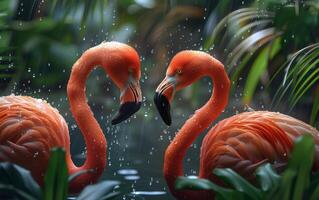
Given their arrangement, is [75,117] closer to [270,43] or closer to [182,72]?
[182,72]

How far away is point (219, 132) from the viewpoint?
97.8 inches

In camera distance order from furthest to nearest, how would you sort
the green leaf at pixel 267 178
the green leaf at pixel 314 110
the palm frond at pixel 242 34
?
the palm frond at pixel 242 34 → the green leaf at pixel 314 110 → the green leaf at pixel 267 178

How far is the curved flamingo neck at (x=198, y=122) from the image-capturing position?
2531 mm

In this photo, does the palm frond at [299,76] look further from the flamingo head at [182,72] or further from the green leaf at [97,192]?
the green leaf at [97,192]

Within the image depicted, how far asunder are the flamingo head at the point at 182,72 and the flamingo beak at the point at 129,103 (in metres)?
0.07

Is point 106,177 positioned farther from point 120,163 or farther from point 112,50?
point 112,50

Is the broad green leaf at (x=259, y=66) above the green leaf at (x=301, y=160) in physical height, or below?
above

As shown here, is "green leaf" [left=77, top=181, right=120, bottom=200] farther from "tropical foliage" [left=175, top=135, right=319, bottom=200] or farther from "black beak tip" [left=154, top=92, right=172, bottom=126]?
"black beak tip" [left=154, top=92, right=172, bottom=126]

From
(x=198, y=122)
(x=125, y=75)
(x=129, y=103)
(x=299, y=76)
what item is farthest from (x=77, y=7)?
(x=299, y=76)

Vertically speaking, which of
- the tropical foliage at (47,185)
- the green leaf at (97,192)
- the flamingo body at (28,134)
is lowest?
the green leaf at (97,192)

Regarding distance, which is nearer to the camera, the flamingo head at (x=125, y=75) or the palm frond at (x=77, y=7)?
the flamingo head at (x=125, y=75)

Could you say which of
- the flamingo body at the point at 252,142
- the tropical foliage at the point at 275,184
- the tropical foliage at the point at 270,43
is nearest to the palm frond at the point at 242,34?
the tropical foliage at the point at 270,43

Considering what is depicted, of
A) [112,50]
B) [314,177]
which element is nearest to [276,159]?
[314,177]

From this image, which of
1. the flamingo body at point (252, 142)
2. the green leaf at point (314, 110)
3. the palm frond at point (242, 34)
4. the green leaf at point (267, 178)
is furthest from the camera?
the palm frond at point (242, 34)
